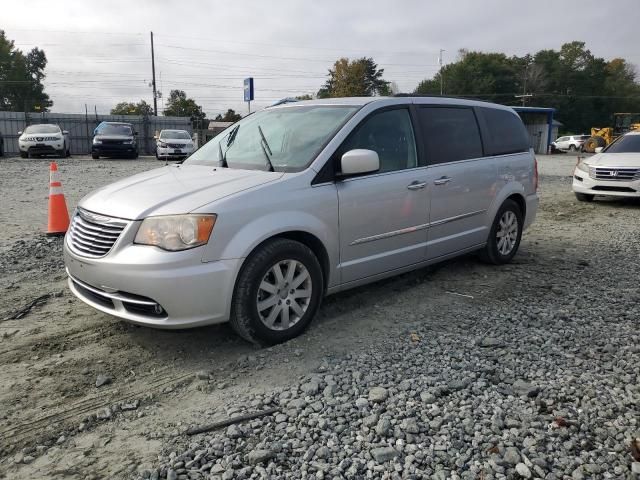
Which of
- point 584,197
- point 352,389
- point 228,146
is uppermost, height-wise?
point 228,146

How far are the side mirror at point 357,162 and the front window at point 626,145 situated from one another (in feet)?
31.9

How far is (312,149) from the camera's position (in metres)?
4.16

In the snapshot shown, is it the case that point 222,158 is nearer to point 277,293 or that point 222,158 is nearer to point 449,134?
point 277,293

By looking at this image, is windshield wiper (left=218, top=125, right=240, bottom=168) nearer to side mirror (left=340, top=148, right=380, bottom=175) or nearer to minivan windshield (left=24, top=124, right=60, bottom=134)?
side mirror (left=340, top=148, right=380, bottom=175)

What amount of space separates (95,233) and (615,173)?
10483 millimetres

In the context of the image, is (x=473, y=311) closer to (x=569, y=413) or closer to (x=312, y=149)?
(x=569, y=413)

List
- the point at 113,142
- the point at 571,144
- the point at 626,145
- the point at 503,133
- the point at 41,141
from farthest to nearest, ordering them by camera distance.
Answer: the point at 571,144 → the point at 113,142 → the point at 41,141 → the point at 626,145 → the point at 503,133

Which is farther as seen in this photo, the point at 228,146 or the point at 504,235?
the point at 504,235

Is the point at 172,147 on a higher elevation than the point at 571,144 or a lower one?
higher

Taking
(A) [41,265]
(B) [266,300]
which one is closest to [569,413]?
(B) [266,300]

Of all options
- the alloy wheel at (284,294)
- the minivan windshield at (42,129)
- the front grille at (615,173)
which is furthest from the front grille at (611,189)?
the minivan windshield at (42,129)

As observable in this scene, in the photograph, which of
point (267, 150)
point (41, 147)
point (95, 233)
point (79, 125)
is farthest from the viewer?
point (79, 125)

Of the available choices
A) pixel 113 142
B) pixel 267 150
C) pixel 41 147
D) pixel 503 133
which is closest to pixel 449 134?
pixel 503 133

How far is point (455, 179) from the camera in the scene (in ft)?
16.7
